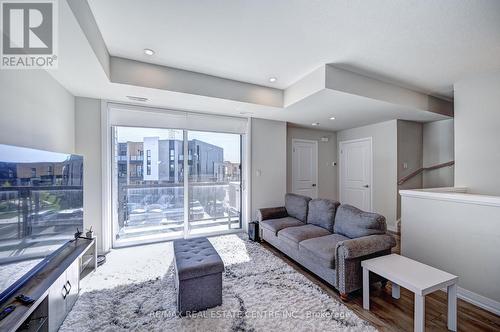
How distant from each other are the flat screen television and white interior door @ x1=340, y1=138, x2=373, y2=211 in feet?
17.6

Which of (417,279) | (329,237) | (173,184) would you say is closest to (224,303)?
(329,237)

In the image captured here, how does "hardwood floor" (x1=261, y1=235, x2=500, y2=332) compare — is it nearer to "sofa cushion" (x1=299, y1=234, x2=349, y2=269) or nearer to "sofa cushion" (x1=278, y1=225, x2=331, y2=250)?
"sofa cushion" (x1=299, y1=234, x2=349, y2=269)

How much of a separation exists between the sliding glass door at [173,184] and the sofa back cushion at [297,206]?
1.07 metres

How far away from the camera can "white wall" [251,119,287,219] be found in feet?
14.0

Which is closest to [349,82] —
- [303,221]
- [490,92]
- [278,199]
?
[490,92]

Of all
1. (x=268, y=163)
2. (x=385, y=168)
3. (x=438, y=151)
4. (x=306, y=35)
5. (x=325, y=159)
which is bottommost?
(x=385, y=168)

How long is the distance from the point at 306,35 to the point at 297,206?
259cm

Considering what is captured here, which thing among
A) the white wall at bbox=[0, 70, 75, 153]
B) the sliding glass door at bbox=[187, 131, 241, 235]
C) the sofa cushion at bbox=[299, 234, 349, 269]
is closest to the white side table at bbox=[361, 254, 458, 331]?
the sofa cushion at bbox=[299, 234, 349, 269]

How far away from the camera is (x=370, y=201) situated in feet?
15.7

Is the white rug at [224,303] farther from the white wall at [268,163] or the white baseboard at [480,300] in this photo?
the white wall at [268,163]

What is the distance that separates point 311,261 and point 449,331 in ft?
4.00

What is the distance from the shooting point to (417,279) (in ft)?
5.59

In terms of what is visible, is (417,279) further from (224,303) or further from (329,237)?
(224,303)

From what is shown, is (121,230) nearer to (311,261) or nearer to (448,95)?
(311,261)
